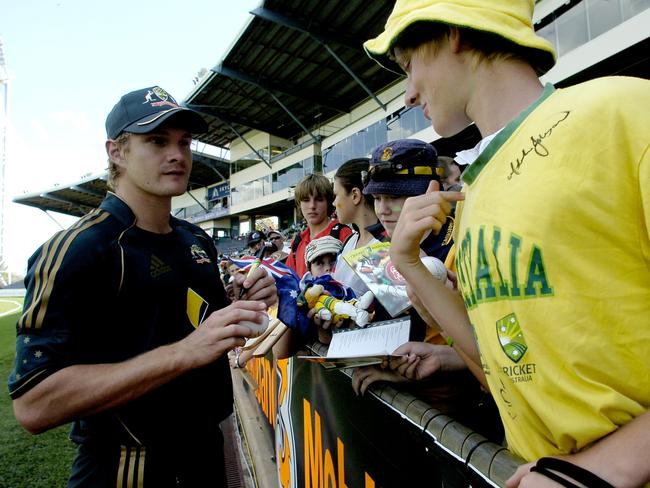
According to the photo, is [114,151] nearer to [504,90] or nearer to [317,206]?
[504,90]

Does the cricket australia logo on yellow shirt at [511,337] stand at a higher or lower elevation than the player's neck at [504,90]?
lower

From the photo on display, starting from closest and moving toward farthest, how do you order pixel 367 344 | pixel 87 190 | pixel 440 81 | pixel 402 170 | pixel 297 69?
pixel 440 81, pixel 367 344, pixel 402 170, pixel 297 69, pixel 87 190

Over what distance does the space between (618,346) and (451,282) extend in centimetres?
80

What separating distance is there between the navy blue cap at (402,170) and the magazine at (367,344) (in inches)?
27.9

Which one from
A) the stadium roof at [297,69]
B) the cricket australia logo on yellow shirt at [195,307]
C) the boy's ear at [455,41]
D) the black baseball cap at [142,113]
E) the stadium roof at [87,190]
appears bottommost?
the cricket australia logo on yellow shirt at [195,307]

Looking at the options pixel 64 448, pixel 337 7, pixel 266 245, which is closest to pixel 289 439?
pixel 266 245

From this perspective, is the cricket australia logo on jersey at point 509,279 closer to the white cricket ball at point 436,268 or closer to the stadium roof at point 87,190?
the white cricket ball at point 436,268

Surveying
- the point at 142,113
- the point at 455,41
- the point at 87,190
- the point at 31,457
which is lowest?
the point at 31,457

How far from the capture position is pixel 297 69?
21.7 meters

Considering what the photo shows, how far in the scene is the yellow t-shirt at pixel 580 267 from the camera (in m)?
0.65

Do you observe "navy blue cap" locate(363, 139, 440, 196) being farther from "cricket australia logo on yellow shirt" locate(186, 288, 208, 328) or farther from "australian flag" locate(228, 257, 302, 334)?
"cricket australia logo on yellow shirt" locate(186, 288, 208, 328)

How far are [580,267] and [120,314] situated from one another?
1.40 meters

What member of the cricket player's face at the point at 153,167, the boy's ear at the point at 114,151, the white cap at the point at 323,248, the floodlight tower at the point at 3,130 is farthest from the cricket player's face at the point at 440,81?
the floodlight tower at the point at 3,130

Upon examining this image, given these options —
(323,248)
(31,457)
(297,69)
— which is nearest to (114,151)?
(323,248)
